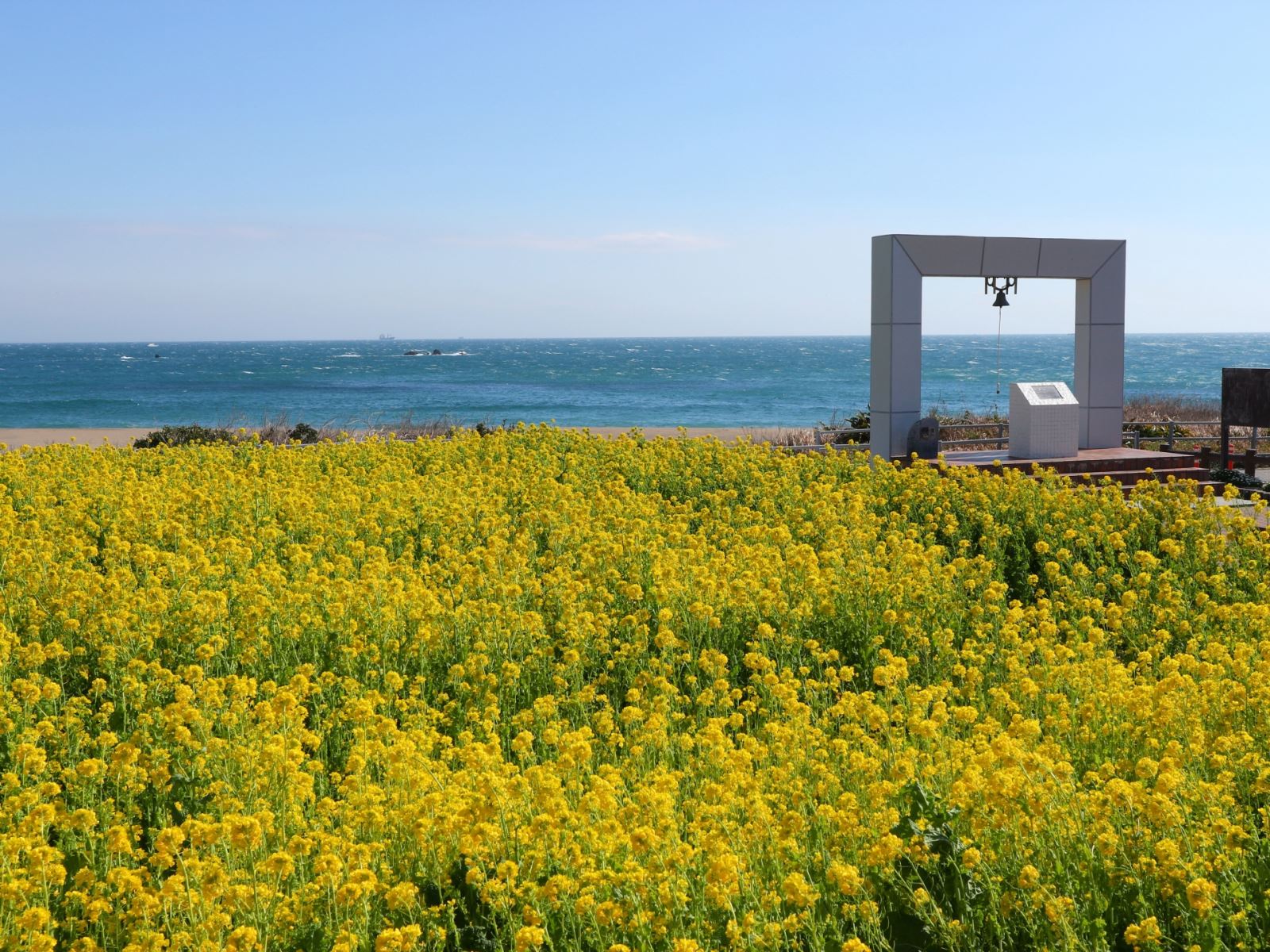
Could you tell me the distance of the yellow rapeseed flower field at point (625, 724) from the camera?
3.92m

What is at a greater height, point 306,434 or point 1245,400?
point 1245,400

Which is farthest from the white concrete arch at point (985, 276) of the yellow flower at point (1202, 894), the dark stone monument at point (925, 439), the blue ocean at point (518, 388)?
the blue ocean at point (518, 388)

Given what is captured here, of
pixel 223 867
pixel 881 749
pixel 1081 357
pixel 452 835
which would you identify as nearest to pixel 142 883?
pixel 223 867

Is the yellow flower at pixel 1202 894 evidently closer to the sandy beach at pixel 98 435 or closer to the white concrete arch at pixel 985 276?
the white concrete arch at pixel 985 276

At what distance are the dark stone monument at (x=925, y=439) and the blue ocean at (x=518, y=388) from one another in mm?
21892

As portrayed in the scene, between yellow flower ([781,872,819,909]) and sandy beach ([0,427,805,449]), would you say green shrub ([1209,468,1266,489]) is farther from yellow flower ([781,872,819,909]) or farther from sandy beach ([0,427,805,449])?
yellow flower ([781,872,819,909])

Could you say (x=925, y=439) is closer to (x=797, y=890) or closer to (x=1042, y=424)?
(x=1042, y=424)

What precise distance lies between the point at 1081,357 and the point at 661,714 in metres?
14.0

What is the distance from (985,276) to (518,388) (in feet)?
209

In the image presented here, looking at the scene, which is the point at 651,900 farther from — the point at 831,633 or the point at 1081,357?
the point at 1081,357

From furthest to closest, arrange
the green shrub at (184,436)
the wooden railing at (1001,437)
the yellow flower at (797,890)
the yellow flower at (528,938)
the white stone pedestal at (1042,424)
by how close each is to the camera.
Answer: the green shrub at (184,436), the wooden railing at (1001,437), the white stone pedestal at (1042,424), the yellow flower at (797,890), the yellow flower at (528,938)

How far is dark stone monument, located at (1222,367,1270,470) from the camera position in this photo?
18234 millimetres

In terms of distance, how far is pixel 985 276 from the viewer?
16.9 metres

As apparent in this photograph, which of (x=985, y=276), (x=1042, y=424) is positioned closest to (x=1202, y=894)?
(x=1042, y=424)
